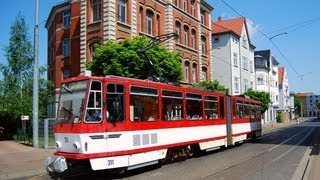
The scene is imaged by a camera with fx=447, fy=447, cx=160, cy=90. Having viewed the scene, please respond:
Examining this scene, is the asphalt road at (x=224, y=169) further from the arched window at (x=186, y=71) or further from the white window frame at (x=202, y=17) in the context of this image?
the white window frame at (x=202, y=17)

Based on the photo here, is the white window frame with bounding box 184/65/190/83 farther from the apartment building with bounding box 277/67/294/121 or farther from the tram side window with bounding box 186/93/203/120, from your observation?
the apartment building with bounding box 277/67/294/121

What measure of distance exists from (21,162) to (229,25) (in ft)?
166

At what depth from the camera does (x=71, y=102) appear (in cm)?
1376

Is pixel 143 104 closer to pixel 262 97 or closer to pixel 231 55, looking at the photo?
pixel 231 55

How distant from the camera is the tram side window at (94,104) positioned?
1311 centimetres

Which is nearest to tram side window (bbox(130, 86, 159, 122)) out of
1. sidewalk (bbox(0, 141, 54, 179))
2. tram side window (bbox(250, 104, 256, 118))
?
→ sidewalk (bbox(0, 141, 54, 179))

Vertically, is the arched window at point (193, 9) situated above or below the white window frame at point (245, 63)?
above

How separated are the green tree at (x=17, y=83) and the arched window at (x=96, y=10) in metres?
6.38

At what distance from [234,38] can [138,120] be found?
48075 millimetres

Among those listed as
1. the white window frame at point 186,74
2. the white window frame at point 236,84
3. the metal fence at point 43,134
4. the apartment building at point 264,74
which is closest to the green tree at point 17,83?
the metal fence at point 43,134

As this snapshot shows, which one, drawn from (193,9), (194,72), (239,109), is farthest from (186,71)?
(239,109)

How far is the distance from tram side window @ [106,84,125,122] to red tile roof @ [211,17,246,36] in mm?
47212

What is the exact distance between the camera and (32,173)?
15484 millimetres

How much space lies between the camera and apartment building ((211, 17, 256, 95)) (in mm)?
58062
